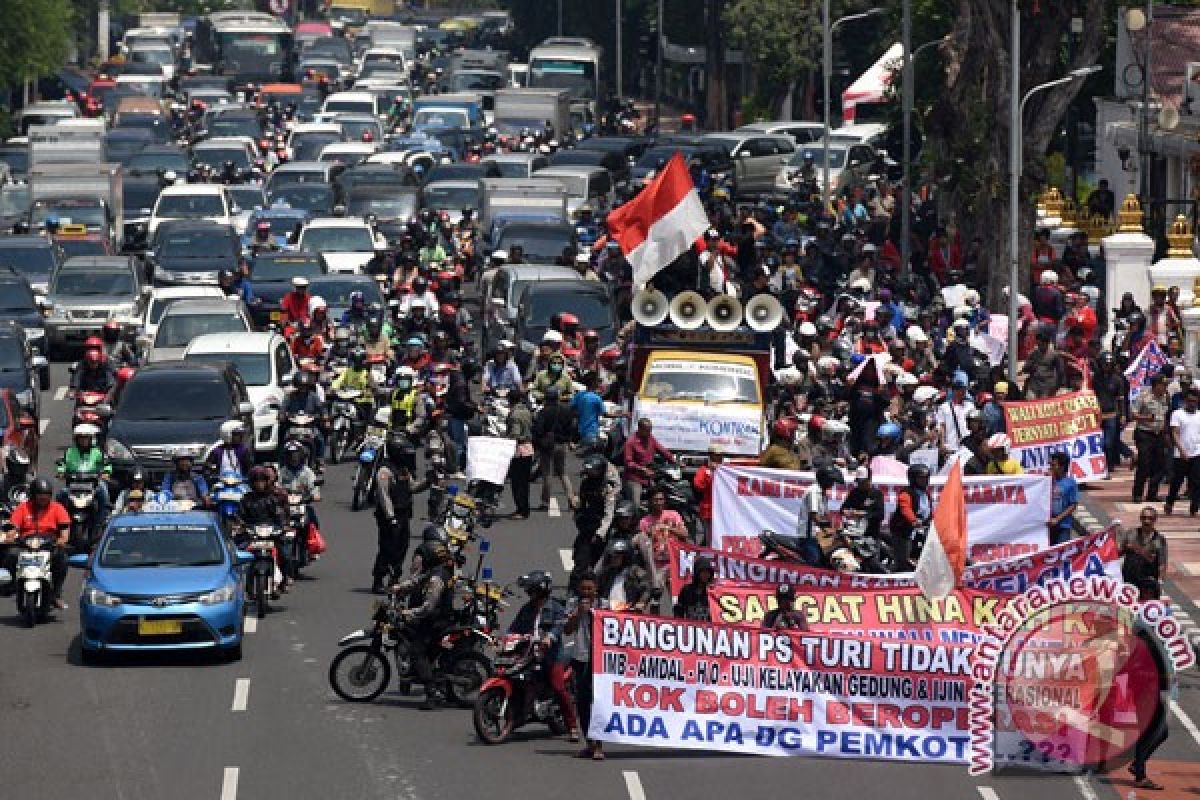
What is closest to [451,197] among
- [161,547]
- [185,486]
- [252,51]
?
[185,486]

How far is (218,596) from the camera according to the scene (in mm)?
26484

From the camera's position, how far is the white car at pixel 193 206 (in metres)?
56.1

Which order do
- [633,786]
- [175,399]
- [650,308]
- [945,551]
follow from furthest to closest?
[175,399], [650,308], [945,551], [633,786]

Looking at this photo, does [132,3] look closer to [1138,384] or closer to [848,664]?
[1138,384]

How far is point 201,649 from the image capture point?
2689 cm

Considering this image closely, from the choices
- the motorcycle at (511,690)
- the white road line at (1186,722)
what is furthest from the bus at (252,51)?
the motorcycle at (511,690)

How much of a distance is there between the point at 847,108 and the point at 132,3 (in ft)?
279

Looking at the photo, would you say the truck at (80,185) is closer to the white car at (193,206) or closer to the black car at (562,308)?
the white car at (193,206)

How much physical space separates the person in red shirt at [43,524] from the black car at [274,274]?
16937 mm

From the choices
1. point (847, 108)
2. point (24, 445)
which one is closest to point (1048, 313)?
point (24, 445)

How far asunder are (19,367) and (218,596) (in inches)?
498

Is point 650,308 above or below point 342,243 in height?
above

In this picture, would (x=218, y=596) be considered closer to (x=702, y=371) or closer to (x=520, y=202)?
(x=702, y=371)

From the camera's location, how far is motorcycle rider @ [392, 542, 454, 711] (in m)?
24.7
